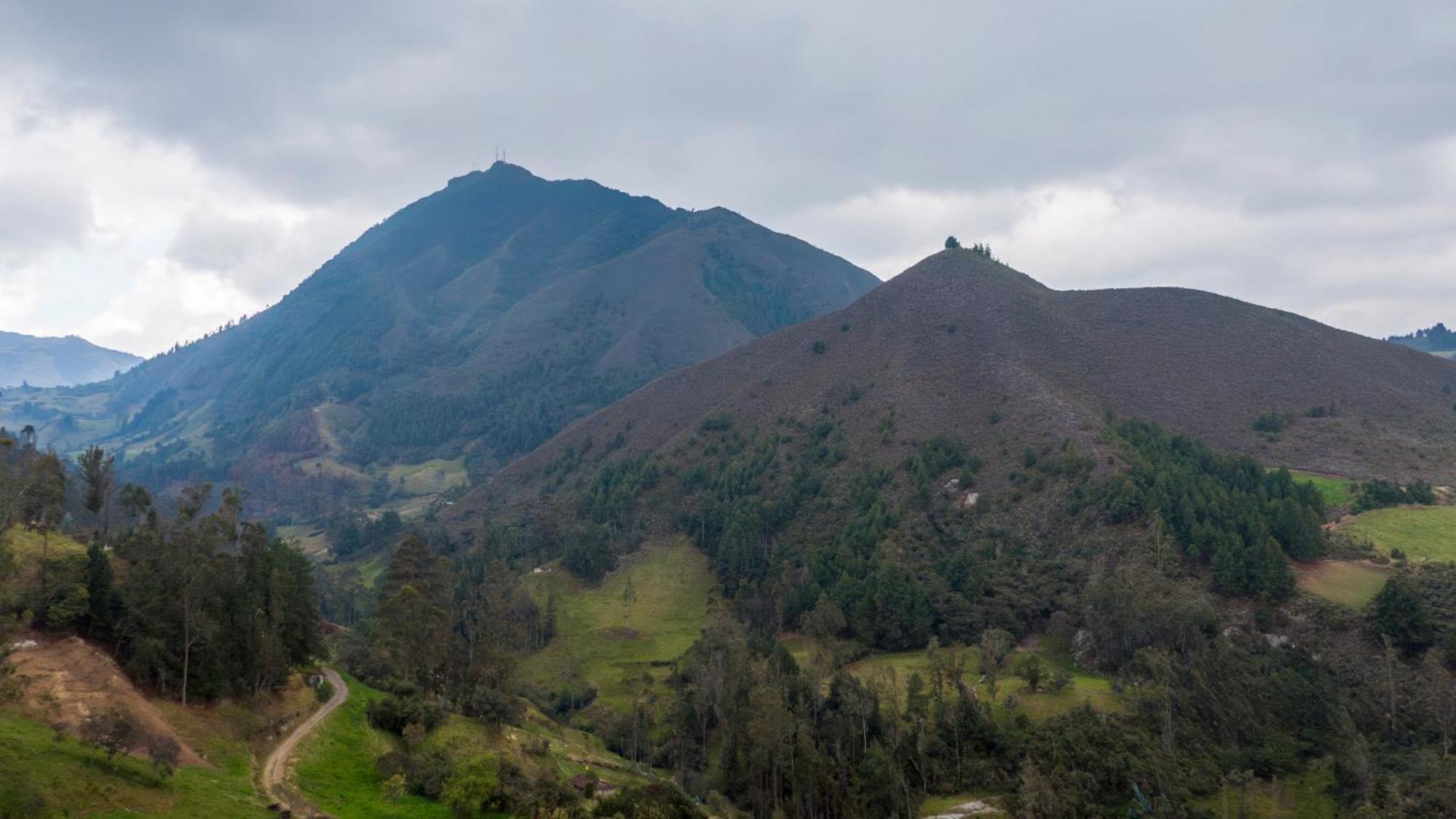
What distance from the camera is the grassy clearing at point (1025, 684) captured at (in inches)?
2662

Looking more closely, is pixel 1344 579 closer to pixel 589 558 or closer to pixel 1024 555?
pixel 1024 555

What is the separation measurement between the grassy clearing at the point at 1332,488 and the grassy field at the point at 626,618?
270ft

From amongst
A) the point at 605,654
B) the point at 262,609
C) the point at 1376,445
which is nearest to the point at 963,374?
the point at 1376,445

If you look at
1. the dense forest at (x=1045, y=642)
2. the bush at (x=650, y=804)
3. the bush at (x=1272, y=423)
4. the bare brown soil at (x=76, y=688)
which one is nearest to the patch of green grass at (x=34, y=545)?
the bare brown soil at (x=76, y=688)

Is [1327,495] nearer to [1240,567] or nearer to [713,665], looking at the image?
A: [1240,567]

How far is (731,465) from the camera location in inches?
5871

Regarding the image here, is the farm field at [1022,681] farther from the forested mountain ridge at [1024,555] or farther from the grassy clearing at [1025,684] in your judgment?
the forested mountain ridge at [1024,555]

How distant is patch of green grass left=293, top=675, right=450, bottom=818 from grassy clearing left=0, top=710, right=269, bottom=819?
14.5 feet

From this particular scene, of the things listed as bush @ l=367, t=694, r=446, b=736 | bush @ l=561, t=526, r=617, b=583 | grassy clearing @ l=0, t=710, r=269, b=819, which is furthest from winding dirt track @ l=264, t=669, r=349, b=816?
bush @ l=561, t=526, r=617, b=583

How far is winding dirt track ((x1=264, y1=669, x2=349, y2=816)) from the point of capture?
138 feet

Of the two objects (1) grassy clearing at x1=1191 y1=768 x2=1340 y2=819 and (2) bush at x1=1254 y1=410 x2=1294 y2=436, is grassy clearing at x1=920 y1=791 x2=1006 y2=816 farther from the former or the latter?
(2) bush at x1=1254 y1=410 x2=1294 y2=436

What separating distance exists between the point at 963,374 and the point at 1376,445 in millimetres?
63603

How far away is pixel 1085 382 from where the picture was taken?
495ft

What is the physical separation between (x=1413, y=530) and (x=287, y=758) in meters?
110
